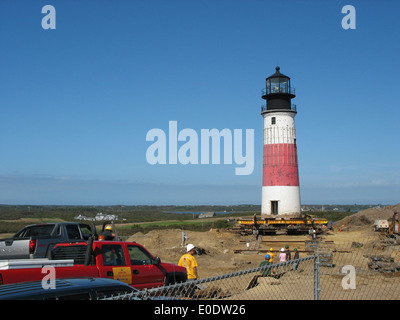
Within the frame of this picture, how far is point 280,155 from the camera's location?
37844 millimetres

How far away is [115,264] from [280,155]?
1141 inches

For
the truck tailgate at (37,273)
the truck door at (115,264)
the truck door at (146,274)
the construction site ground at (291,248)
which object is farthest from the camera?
the construction site ground at (291,248)

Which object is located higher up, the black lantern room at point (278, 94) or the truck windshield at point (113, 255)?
the black lantern room at point (278, 94)

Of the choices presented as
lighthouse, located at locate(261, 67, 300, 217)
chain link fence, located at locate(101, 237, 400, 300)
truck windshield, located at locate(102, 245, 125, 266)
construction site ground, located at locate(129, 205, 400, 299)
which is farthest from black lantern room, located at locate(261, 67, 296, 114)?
truck windshield, located at locate(102, 245, 125, 266)

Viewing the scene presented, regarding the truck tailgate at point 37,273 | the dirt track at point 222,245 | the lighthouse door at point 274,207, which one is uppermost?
the lighthouse door at point 274,207

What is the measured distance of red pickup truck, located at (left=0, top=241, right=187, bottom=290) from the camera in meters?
9.43

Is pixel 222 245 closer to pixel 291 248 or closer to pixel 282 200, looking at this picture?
pixel 291 248

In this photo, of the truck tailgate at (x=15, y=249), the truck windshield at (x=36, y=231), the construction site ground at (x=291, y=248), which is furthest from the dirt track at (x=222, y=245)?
the truck tailgate at (x=15, y=249)

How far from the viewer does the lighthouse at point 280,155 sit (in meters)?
37.8

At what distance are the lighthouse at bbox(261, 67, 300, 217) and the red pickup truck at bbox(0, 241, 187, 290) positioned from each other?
27493mm

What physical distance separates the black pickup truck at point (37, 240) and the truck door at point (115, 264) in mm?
2215

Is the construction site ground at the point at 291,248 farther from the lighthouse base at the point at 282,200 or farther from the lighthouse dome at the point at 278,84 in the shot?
the lighthouse dome at the point at 278,84

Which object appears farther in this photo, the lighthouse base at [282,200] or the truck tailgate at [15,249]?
the lighthouse base at [282,200]
